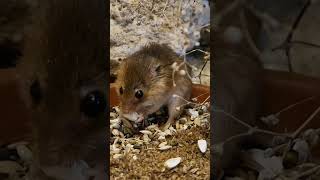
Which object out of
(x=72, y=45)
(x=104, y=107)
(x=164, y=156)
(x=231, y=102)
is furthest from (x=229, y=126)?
(x=72, y=45)

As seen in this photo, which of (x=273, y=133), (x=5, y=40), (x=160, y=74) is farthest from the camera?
(x=160, y=74)

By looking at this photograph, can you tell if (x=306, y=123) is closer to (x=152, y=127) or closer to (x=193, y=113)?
(x=193, y=113)

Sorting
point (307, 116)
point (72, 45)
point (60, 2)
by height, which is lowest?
point (307, 116)

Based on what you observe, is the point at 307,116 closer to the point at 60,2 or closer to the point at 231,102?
the point at 231,102

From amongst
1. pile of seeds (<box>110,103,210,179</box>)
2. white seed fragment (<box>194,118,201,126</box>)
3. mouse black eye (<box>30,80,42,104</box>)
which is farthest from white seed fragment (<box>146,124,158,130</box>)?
mouse black eye (<box>30,80,42,104</box>)

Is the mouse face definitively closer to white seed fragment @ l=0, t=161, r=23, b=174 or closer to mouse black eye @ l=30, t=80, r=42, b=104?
mouse black eye @ l=30, t=80, r=42, b=104

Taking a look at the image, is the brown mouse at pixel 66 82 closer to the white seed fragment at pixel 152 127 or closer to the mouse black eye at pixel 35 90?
the mouse black eye at pixel 35 90
